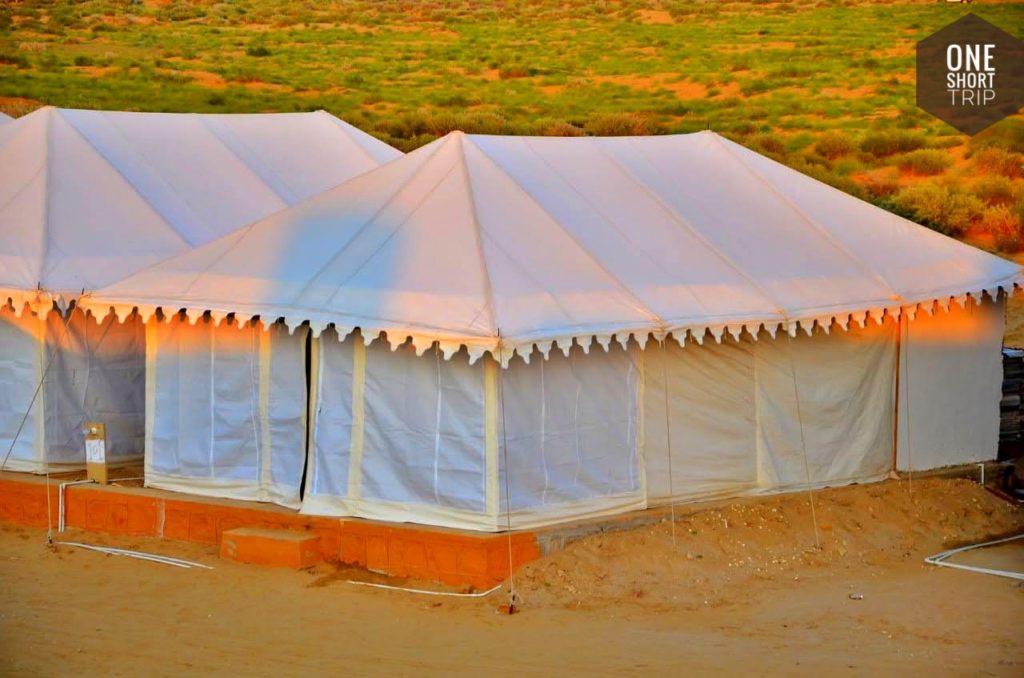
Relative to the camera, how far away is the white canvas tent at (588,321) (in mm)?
10992

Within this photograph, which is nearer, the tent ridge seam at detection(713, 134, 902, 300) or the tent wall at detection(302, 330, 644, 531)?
the tent wall at detection(302, 330, 644, 531)

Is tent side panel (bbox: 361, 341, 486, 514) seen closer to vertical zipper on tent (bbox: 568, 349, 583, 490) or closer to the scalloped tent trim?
the scalloped tent trim

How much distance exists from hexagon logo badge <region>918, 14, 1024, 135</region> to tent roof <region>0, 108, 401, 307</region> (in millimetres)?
24739

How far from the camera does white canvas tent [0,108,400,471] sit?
43.9ft

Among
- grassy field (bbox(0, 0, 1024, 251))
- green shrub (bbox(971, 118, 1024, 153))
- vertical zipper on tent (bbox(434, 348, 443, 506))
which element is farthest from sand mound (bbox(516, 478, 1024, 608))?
green shrub (bbox(971, 118, 1024, 153))

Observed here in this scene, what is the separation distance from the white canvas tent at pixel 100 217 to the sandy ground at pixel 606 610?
4.73 ft

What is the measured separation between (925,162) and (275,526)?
24113 millimetres

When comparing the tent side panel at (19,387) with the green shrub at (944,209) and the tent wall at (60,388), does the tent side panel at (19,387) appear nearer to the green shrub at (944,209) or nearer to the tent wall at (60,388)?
the tent wall at (60,388)

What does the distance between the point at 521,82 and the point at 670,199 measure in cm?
3365

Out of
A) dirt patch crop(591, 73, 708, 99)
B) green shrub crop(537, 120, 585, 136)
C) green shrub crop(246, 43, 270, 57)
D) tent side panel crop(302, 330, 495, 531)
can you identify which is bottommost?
tent side panel crop(302, 330, 495, 531)

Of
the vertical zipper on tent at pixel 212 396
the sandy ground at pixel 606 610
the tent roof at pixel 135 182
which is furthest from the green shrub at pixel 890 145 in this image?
the vertical zipper on tent at pixel 212 396

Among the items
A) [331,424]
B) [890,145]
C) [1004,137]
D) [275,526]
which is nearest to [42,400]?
[275,526]

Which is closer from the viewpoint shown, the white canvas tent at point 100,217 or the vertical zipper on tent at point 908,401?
the vertical zipper on tent at point 908,401

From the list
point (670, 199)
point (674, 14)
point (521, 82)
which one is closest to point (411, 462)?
point (670, 199)
